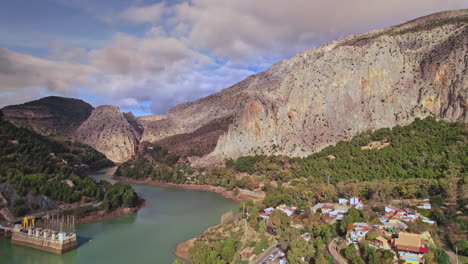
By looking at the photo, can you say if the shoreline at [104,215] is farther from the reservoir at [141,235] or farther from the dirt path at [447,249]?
the dirt path at [447,249]

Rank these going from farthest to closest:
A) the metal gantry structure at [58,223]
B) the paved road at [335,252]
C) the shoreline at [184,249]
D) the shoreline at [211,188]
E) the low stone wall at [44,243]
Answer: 1. the shoreline at [211,188]
2. the metal gantry structure at [58,223]
3. the low stone wall at [44,243]
4. the shoreline at [184,249]
5. the paved road at [335,252]

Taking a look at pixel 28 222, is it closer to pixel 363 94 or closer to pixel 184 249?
pixel 184 249

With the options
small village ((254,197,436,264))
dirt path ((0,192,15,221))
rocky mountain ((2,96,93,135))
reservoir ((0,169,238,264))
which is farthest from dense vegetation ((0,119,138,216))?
rocky mountain ((2,96,93,135))

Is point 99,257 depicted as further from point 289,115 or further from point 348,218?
point 289,115

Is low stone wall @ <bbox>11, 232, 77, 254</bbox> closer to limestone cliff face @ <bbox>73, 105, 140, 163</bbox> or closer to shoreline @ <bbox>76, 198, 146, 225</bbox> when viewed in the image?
shoreline @ <bbox>76, 198, 146, 225</bbox>

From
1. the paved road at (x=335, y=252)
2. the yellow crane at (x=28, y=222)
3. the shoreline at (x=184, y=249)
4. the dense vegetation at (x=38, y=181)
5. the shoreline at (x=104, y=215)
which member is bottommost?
the shoreline at (x=184, y=249)

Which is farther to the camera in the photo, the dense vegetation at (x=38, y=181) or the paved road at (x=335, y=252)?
the dense vegetation at (x=38, y=181)

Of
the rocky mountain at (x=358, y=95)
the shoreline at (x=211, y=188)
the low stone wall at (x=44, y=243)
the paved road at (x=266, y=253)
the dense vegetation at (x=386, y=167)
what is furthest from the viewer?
the shoreline at (x=211, y=188)

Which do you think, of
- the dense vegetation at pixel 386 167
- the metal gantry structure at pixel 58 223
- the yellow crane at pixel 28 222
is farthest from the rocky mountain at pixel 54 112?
the dense vegetation at pixel 386 167
